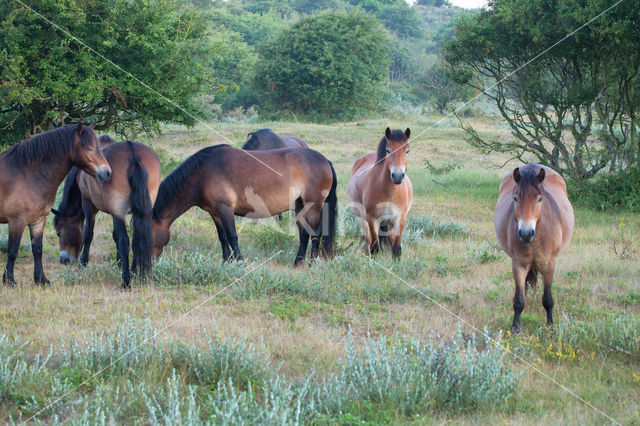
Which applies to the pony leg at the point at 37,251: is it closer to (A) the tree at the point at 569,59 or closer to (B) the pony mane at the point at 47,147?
(B) the pony mane at the point at 47,147

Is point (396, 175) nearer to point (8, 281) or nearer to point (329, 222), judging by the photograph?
point (329, 222)

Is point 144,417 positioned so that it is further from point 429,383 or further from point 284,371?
point 429,383

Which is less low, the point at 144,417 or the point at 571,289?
the point at 571,289

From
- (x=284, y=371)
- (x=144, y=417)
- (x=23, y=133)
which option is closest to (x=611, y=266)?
(x=284, y=371)

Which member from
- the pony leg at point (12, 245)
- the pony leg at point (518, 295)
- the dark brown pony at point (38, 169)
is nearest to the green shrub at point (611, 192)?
the pony leg at point (518, 295)

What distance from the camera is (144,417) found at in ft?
11.4

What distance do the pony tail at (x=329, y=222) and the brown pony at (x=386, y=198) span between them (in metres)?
0.46

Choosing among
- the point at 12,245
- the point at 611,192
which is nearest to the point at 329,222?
the point at 12,245

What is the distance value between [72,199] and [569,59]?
32.6 feet

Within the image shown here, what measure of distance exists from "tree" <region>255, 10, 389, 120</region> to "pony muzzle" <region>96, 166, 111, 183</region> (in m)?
28.1

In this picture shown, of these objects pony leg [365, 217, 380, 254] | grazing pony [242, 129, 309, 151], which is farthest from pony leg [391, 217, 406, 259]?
grazing pony [242, 129, 309, 151]

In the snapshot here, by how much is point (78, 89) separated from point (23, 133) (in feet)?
7.99

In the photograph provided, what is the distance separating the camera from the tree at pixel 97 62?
11.3 metres

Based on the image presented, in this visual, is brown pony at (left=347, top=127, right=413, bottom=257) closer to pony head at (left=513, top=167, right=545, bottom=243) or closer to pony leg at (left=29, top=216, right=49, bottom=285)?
pony head at (left=513, top=167, right=545, bottom=243)
